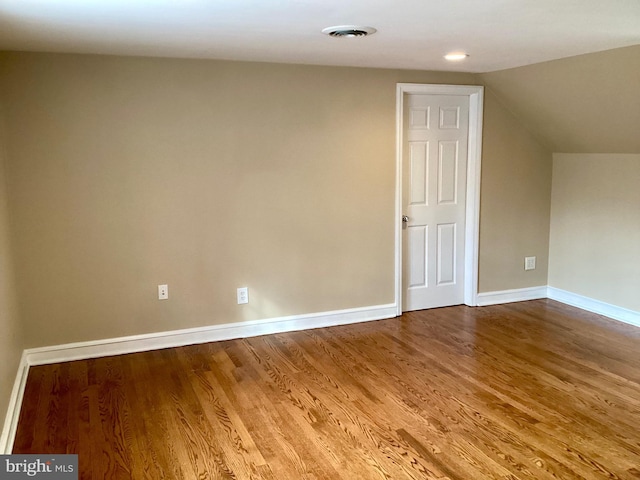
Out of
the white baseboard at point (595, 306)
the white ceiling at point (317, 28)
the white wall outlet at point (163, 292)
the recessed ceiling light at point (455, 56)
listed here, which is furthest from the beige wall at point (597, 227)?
the white wall outlet at point (163, 292)

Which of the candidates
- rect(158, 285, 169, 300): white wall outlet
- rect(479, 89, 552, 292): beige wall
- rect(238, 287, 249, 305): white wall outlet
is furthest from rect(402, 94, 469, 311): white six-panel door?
rect(158, 285, 169, 300): white wall outlet

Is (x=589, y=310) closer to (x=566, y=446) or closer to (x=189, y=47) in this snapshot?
(x=566, y=446)

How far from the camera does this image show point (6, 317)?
3.00 meters

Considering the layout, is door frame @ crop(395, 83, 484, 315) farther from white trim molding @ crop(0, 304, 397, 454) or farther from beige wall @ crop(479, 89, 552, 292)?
white trim molding @ crop(0, 304, 397, 454)

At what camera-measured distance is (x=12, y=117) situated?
350cm

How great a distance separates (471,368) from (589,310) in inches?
73.5

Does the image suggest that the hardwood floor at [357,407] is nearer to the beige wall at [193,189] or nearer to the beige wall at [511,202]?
the beige wall at [193,189]

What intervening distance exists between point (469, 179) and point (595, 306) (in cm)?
157

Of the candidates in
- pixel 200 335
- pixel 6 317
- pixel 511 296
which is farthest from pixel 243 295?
pixel 511 296

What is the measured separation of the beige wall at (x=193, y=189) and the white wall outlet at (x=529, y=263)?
1333 millimetres

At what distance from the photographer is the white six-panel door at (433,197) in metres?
4.74

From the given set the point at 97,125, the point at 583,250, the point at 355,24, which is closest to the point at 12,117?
the point at 97,125

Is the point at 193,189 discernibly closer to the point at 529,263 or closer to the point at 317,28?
the point at 317,28

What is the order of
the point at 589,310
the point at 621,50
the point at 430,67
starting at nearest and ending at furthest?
the point at 621,50
the point at 430,67
the point at 589,310
